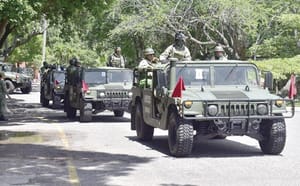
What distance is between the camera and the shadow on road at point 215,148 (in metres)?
Result: 12.3

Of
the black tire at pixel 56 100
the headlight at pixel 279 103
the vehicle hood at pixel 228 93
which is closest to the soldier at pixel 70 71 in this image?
the black tire at pixel 56 100

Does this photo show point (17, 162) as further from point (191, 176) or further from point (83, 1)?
point (83, 1)

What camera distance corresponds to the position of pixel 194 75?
41.3 feet

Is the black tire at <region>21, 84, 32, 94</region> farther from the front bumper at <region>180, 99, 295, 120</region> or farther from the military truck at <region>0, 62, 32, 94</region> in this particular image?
the front bumper at <region>180, 99, 295, 120</region>

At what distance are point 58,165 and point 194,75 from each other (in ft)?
11.1

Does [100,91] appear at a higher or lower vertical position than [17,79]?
lower

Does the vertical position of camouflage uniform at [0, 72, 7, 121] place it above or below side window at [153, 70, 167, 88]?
below

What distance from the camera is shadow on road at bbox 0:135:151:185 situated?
9.34 meters

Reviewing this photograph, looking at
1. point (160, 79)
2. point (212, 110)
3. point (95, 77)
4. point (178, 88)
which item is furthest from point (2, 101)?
point (212, 110)

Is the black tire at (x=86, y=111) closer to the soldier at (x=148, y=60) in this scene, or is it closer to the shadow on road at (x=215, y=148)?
the shadow on road at (x=215, y=148)

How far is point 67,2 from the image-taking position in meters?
20.5

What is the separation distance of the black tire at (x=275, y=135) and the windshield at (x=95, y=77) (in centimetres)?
912

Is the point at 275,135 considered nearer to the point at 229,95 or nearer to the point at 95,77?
the point at 229,95

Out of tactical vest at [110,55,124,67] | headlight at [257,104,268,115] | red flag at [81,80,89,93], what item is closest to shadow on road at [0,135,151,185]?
headlight at [257,104,268,115]
